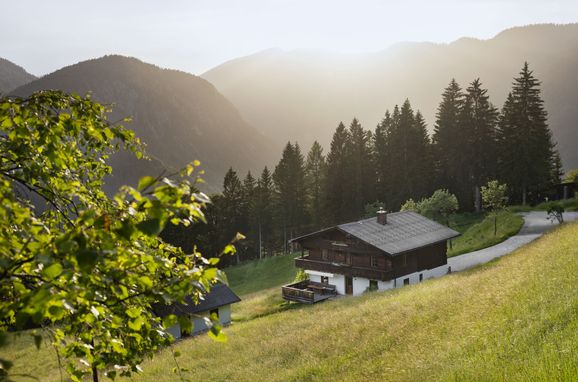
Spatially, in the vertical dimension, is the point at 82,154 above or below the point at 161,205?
above

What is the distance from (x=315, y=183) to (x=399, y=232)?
33.3 meters

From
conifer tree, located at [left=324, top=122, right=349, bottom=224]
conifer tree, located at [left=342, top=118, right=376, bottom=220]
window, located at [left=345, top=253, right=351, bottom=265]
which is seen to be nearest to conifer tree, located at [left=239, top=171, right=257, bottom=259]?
conifer tree, located at [left=324, top=122, right=349, bottom=224]

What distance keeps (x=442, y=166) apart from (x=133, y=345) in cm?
7228

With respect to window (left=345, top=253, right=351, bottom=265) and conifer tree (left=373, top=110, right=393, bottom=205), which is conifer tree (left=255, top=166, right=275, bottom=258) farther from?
window (left=345, top=253, right=351, bottom=265)

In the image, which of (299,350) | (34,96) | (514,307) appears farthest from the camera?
(299,350)

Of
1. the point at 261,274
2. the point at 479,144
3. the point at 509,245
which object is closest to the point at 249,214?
the point at 261,274

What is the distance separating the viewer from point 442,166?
73.1m

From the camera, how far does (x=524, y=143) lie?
217 feet

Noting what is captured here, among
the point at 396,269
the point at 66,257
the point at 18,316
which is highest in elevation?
the point at 66,257

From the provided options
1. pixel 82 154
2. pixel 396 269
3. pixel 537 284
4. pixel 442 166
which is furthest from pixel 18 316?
pixel 442 166

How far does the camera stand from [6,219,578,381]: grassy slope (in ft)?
29.7

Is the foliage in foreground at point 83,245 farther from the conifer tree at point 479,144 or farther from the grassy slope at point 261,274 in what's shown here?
the conifer tree at point 479,144

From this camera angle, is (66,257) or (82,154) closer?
(66,257)

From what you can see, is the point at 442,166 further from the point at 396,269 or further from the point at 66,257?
the point at 66,257
